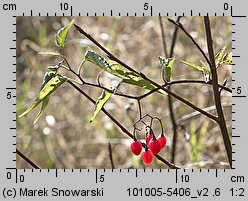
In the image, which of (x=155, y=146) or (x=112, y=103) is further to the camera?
(x=112, y=103)

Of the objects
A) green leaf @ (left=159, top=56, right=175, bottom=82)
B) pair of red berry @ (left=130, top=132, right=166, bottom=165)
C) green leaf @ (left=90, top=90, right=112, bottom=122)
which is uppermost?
green leaf @ (left=159, top=56, right=175, bottom=82)

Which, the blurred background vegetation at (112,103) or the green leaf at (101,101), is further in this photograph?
the blurred background vegetation at (112,103)

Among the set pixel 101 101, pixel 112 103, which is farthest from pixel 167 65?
pixel 112 103

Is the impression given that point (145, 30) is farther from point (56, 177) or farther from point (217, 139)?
point (56, 177)

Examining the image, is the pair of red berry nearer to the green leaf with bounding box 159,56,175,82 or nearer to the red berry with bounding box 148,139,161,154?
the red berry with bounding box 148,139,161,154

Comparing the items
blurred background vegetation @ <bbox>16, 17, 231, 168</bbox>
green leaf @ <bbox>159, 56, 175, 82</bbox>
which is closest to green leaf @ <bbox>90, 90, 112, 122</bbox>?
green leaf @ <bbox>159, 56, 175, 82</bbox>

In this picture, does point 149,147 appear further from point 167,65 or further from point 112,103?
point 112,103

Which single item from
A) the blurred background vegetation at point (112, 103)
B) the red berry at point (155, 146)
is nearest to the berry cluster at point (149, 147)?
the red berry at point (155, 146)

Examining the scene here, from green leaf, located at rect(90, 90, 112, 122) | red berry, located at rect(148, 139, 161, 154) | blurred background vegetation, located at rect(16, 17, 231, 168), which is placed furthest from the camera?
blurred background vegetation, located at rect(16, 17, 231, 168)

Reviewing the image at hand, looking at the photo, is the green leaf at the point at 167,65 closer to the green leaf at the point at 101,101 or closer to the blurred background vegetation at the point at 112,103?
the green leaf at the point at 101,101

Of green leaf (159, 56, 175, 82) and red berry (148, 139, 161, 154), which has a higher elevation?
green leaf (159, 56, 175, 82)
